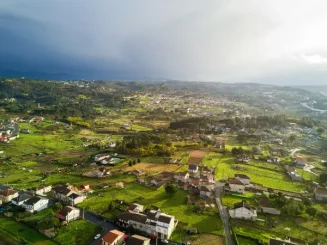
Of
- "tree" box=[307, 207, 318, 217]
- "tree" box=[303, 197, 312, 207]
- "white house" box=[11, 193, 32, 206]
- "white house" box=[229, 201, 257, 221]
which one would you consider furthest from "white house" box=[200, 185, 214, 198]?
"white house" box=[11, 193, 32, 206]

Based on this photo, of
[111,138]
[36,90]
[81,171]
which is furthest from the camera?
[36,90]

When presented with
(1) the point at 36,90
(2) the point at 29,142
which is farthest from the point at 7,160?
(1) the point at 36,90

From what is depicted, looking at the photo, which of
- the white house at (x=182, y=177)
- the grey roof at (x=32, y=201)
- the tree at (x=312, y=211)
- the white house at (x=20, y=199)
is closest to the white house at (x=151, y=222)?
the grey roof at (x=32, y=201)

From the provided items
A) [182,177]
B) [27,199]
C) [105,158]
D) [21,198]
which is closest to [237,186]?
[182,177]

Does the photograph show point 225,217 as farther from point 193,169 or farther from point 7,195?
point 7,195

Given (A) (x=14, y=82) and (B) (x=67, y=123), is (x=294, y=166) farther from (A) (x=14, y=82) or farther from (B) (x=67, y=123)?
(A) (x=14, y=82)

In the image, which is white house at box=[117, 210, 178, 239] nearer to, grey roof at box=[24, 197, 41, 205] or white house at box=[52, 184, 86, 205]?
white house at box=[52, 184, 86, 205]

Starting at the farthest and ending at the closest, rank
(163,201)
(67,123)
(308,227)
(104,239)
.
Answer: (67,123)
(163,201)
(308,227)
(104,239)
